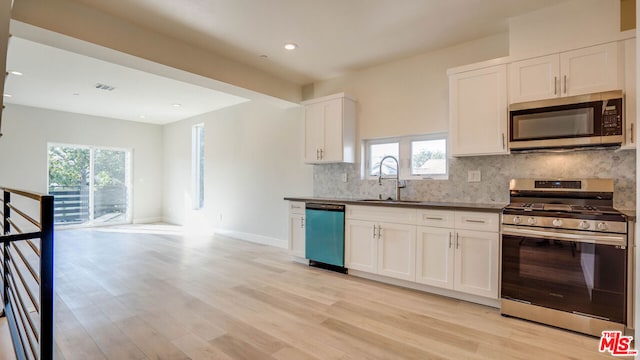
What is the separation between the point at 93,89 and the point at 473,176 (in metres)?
6.12

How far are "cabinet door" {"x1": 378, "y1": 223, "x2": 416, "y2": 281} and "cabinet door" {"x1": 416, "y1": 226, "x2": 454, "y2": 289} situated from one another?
0.25ft

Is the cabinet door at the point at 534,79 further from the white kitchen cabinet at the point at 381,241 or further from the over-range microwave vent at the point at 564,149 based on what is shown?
the white kitchen cabinet at the point at 381,241

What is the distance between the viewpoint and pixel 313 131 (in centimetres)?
459

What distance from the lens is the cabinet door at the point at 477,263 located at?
286 centimetres

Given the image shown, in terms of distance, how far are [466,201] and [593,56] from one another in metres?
1.67

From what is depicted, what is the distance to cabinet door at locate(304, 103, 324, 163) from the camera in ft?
14.7

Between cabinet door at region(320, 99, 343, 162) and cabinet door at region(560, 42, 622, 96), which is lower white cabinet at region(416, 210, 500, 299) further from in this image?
cabinet door at region(320, 99, 343, 162)

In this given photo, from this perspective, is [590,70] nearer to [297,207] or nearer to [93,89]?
[297,207]

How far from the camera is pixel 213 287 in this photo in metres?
3.42

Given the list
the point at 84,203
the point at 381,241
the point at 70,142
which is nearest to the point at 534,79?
the point at 381,241

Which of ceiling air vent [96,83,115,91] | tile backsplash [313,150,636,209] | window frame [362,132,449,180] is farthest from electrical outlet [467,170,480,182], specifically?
ceiling air vent [96,83,115,91]

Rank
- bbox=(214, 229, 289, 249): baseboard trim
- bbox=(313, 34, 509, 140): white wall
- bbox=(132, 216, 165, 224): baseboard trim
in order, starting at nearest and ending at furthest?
bbox=(313, 34, 509, 140): white wall
bbox=(214, 229, 289, 249): baseboard trim
bbox=(132, 216, 165, 224): baseboard trim

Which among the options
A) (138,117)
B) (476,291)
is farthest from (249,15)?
(138,117)

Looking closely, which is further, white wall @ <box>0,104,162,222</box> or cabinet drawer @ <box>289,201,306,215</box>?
white wall @ <box>0,104,162,222</box>
